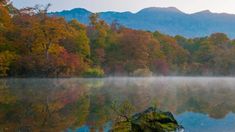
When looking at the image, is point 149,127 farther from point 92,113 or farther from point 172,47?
point 172,47

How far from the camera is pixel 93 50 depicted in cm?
7712

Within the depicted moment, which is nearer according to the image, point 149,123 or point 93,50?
point 149,123

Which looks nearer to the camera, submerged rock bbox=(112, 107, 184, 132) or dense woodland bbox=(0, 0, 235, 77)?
submerged rock bbox=(112, 107, 184, 132)

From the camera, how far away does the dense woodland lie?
5878cm

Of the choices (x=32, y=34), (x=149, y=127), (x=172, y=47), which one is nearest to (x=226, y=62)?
(x=172, y=47)

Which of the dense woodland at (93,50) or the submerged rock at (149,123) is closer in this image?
the submerged rock at (149,123)

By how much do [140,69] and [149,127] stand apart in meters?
61.7

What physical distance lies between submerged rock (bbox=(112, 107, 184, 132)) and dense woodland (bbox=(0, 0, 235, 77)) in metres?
43.2

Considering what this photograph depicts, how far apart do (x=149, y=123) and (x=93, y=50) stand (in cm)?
6457

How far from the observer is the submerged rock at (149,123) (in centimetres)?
1263

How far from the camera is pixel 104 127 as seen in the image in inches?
594

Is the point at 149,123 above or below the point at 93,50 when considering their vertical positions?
below

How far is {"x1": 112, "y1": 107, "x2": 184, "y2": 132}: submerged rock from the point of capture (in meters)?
12.6

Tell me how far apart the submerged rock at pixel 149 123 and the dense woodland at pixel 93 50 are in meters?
43.2
